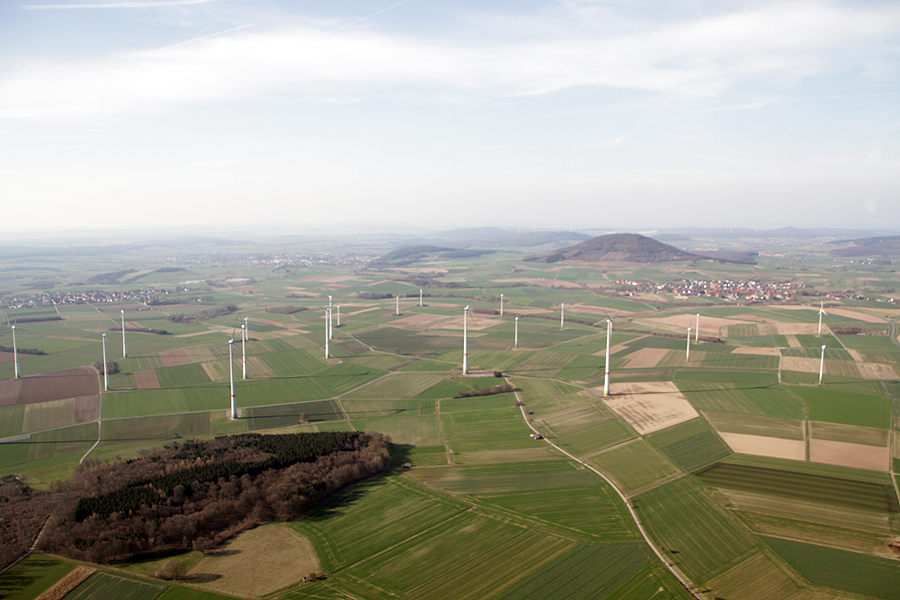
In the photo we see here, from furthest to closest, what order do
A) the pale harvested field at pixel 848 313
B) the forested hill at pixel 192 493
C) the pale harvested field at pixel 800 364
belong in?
the pale harvested field at pixel 848 313 < the pale harvested field at pixel 800 364 < the forested hill at pixel 192 493

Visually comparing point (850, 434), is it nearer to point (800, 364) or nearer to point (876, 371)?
point (876, 371)

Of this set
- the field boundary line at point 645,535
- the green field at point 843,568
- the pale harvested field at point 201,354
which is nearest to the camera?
the green field at point 843,568

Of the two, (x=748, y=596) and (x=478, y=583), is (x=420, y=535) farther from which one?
(x=748, y=596)

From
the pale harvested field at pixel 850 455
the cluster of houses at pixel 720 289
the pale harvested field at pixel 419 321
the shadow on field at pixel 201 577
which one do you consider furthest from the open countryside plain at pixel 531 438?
the cluster of houses at pixel 720 289

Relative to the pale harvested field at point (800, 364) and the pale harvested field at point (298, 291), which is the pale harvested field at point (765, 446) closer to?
the pale harvested field at point (800, 364)

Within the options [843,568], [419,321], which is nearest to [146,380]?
[419,321]

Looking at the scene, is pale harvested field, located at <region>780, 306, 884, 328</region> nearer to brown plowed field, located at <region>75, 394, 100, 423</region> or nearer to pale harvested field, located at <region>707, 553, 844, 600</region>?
pale harvested field, located at <region>707, 553, 844, 600</region>

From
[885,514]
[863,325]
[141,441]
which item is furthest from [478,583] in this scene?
[863,325]
